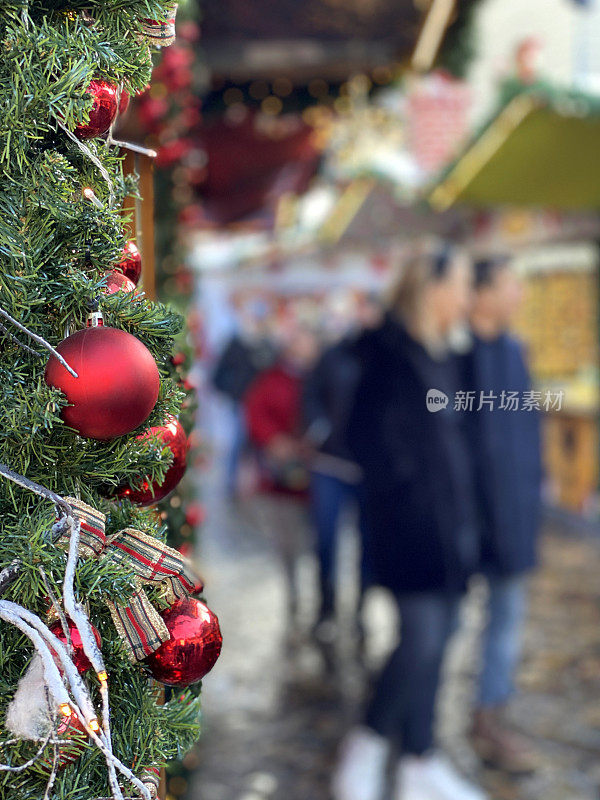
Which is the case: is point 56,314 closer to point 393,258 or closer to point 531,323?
point 531,323

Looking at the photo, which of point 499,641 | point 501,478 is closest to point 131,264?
point 501,478

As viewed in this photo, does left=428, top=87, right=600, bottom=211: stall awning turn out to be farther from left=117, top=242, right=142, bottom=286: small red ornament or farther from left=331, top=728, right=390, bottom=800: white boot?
left=117, top=242, right=142, bottom=286: small red ornament

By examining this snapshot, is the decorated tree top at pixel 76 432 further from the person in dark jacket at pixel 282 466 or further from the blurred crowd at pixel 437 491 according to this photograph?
the person in dark jacket at pixel 282 466

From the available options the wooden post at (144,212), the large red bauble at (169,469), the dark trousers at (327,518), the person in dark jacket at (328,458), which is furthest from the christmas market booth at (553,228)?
the large red bauble at (169,469)

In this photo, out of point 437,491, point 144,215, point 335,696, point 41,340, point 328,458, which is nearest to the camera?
point 41,340

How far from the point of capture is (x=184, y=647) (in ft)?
3.38

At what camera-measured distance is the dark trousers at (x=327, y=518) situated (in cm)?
470

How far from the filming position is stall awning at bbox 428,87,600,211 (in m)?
5.17

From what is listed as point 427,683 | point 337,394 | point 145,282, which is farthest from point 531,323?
point 145,282

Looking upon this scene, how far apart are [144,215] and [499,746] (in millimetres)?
2802

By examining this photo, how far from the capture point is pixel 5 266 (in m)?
0.92

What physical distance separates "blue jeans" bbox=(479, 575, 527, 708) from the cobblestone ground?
259 millimetres

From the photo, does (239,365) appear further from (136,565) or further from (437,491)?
(136,565)

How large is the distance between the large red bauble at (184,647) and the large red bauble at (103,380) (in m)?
0.25
